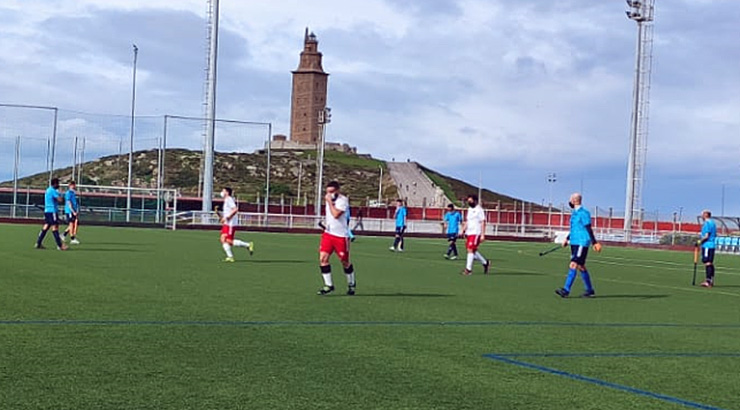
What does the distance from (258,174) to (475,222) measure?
383 feet

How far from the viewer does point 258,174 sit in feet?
455

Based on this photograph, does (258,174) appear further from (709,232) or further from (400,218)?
(709,232)

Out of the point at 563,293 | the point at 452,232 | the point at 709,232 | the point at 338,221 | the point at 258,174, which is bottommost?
the point at 563,293

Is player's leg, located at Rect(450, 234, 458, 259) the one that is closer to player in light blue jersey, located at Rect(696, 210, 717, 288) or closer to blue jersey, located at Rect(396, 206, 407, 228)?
blue jersey, located at Rect(396, 206, 407, 228)

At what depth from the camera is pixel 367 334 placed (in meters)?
11.2

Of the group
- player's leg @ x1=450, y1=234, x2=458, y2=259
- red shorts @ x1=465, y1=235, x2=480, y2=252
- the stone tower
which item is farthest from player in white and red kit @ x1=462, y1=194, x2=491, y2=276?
the stone tower

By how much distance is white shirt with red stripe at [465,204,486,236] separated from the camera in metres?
23.2

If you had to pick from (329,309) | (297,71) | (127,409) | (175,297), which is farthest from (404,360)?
(297,71)

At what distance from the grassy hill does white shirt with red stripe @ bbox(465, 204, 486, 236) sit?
39.6 m

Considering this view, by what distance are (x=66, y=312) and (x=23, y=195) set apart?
46.3 metres

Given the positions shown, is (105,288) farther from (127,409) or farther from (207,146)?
(207,146)

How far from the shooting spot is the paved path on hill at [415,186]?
5438 inches

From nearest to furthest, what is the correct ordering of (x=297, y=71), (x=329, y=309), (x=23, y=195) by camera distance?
1. (x=329, y=309)
2. (x=23, y=195)
3. (x=297, y=71)

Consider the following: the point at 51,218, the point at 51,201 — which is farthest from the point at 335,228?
→ the point at 51,201
